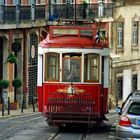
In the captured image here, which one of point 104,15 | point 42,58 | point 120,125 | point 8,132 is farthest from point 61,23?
point 104,15

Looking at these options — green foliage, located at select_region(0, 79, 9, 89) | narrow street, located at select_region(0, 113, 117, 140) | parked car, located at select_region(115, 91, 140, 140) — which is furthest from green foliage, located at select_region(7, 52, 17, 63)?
parked car, located at select_region(115, 91, 140, 140)

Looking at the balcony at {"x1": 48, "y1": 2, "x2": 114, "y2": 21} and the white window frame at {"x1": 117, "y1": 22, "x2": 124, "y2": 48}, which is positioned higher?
the balcony at {"x1": 48, "y1": 2, "x2": 114, "y2": 21}

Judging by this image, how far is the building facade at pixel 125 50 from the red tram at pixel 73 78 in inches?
916

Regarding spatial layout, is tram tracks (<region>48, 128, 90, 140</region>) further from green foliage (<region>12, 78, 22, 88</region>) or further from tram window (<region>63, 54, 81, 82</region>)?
green foliage (<region>12, 78, 22, 88</region>)

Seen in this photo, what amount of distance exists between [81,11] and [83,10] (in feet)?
Answer: 3.20

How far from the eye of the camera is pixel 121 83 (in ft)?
156

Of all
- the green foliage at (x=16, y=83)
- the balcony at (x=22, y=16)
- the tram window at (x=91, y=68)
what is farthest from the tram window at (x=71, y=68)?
the green foliage at (x=16, y=83)

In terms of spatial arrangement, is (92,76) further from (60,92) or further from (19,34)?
(19,34)

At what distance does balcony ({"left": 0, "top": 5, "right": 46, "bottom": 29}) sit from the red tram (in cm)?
1395

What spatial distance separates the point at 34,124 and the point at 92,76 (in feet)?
13.1

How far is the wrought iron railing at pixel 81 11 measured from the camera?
44156 millimetres

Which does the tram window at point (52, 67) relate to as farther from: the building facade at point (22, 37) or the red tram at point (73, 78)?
the building facade at point (22, 37)

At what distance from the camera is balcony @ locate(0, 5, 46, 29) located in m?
36.5

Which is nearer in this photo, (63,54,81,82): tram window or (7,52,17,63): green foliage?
(63,54,81,82): tram window
